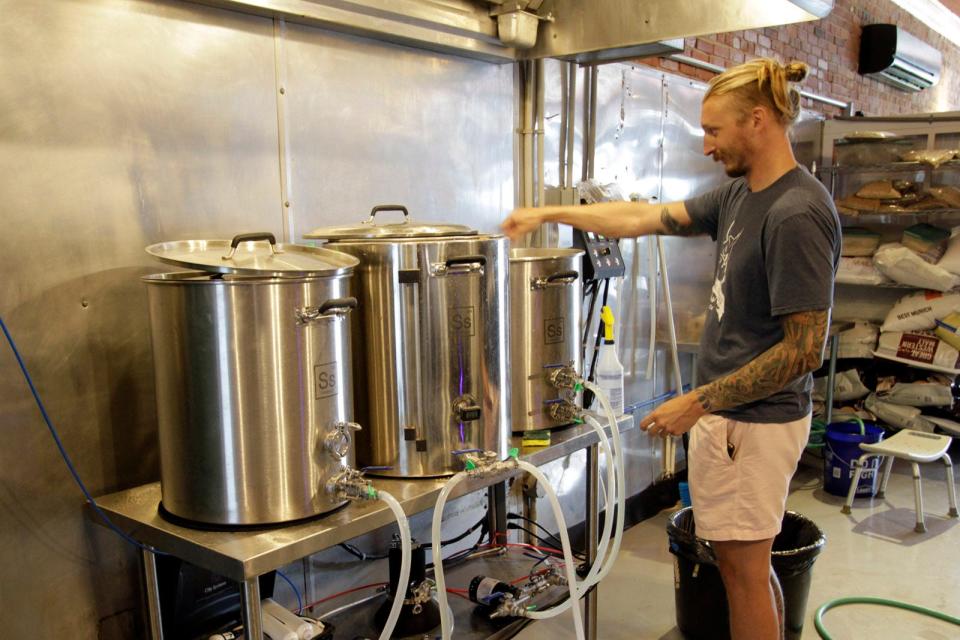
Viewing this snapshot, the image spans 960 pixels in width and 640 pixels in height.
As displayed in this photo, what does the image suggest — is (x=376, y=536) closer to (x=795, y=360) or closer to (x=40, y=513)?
(x=40, y=513)

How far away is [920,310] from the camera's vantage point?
408 centimetres

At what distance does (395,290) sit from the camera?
1.51 m

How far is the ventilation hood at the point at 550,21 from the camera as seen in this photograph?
1904 millimetres

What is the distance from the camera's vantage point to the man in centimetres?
152

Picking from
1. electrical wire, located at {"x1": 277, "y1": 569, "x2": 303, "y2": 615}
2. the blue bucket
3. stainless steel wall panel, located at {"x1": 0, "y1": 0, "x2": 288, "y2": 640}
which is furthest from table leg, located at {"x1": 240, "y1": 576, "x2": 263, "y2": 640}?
the blue bucket

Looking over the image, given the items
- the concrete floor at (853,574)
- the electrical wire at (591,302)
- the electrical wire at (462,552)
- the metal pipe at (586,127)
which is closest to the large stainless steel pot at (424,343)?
the electrical wire at (462,552)

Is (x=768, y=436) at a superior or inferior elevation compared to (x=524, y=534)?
superior

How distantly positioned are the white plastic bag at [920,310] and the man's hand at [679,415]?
3.02 metres

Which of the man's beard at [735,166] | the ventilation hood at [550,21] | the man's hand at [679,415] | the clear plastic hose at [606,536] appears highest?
the ventilation hood at [550,21]

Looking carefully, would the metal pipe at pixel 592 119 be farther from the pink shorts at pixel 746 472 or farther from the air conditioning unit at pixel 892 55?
the air conditioning unit at pixel 892 55

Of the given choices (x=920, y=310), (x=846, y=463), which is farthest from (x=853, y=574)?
(x=920, y=310)

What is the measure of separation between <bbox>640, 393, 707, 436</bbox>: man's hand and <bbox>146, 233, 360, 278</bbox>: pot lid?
762mm

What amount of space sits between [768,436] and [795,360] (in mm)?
210

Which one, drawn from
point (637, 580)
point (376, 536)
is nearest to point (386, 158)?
point (376, 536)
